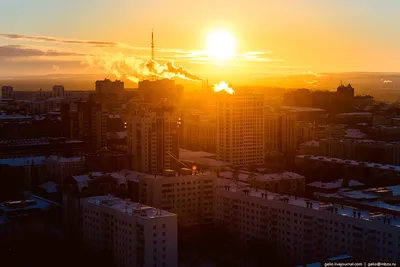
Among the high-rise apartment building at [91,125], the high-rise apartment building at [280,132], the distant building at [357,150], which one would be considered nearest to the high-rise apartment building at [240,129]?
the distant building at [357,150]

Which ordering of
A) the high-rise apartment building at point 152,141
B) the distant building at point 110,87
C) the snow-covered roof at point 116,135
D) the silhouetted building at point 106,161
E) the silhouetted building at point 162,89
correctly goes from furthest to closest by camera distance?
the distant building at point 110,87
the silhouetted building at point 162,89
the snow-covered roof at point 116,135
the high-rise apartment building at point 152,141
the silhouetted building at point 106,161

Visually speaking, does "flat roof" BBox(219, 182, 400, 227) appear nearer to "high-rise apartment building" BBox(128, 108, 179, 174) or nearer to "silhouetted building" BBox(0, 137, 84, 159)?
"high-rise apartment building" BBox(128, 108, 179, 174)

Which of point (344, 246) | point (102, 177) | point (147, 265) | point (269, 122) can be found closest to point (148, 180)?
point (102, 177)

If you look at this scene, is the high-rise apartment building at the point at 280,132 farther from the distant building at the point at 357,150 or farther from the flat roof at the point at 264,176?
the flat roof at the point at 264,176

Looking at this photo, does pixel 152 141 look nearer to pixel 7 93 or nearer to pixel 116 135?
pixel 116 135

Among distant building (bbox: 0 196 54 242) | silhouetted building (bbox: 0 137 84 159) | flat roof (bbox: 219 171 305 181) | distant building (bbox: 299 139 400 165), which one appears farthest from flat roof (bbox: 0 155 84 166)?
distant building (bbox: 299 139 400 165)

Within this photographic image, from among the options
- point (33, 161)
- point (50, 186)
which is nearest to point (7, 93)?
point (33, 161)
